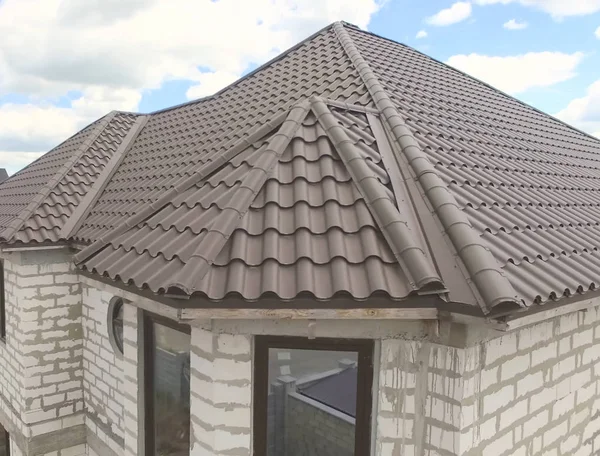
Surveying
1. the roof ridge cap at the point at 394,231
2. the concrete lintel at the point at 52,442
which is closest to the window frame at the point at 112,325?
the concrete lintel at the point at 52,442

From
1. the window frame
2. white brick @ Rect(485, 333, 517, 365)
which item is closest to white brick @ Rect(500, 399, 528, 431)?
white brick @ Rect(485, 333, 517, 365)

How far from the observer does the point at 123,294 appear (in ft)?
11.1

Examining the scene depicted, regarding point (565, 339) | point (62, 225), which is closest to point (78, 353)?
point (62, 225)

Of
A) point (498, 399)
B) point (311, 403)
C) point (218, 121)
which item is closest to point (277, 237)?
point (498, 399)

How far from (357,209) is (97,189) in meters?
5.15

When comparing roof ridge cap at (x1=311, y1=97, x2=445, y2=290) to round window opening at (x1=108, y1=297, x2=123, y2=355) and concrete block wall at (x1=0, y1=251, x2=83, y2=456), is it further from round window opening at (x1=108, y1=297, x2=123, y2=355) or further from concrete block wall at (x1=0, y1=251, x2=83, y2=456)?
concrete block wall at (x1=0, y1=251, x2=83, y2=456)

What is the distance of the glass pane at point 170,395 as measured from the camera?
3.94 m

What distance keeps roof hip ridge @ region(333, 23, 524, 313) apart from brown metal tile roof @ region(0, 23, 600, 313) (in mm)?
10

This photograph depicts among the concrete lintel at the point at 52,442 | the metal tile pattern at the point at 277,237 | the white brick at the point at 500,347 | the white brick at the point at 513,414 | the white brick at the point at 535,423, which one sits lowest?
the concrete lintel at the point at 52,442

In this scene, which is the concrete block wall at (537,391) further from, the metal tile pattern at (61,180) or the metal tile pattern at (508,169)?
the metal tile pattern at (61,180)

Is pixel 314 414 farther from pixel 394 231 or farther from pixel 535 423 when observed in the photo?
pixel 394 231

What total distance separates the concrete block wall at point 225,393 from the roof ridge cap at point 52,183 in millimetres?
4234

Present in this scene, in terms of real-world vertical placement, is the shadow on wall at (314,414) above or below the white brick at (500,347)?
below

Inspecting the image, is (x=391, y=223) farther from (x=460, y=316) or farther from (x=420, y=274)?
(x=460, y=316)
